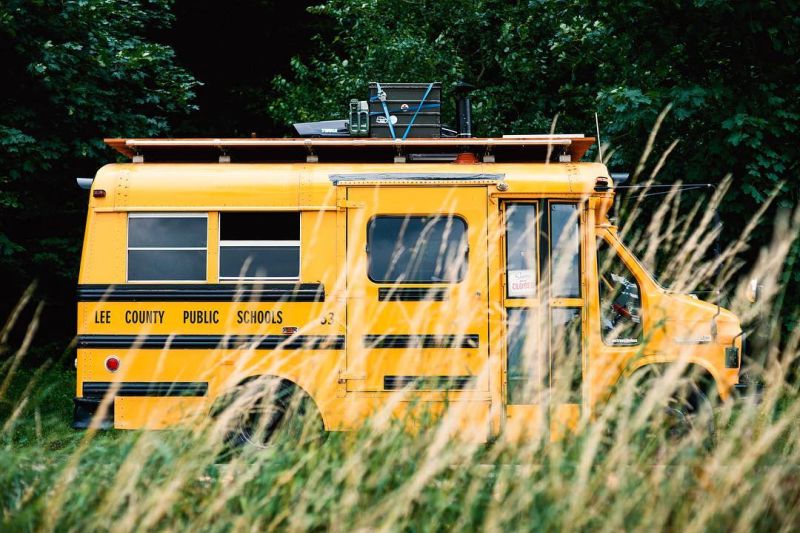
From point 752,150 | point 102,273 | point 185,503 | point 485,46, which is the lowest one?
point 185,503

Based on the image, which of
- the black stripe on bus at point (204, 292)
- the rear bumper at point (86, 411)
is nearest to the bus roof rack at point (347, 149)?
the black stripe on bus at point (204, 292)

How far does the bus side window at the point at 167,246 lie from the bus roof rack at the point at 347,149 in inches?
29.6

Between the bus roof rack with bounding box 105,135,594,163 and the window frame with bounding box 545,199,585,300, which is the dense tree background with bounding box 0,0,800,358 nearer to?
the bus roof rack with bounding box 105,135,594,163

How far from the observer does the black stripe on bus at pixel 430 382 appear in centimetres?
495

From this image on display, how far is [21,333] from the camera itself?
61.9 feet

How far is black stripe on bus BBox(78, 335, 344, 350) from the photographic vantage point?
745 centimetres

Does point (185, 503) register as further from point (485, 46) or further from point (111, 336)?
point (485, 46)

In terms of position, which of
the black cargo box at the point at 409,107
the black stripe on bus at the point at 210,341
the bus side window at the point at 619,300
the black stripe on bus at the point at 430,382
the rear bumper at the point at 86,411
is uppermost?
the black cargo box at the point at 409,107

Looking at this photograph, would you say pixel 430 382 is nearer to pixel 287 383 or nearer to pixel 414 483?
pixel 414 483

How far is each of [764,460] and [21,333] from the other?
17928 millimetres

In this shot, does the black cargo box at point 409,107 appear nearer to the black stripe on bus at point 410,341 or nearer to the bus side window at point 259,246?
the bus side window at point 259,246

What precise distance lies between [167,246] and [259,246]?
33.2 inches

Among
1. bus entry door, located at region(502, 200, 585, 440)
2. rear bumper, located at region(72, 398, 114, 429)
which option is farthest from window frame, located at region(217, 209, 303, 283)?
bus entry door, located at region(502, 200, 585, 440)

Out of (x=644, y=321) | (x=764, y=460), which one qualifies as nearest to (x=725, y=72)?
(x=644, y=321)
